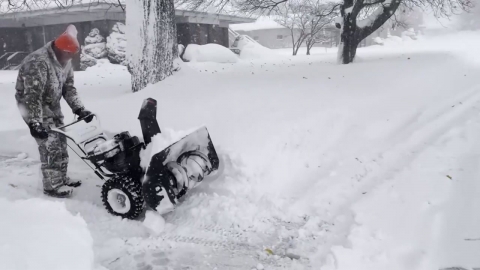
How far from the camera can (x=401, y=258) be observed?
→ 8.90 ft

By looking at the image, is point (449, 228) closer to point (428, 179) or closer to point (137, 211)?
point (428, 179)

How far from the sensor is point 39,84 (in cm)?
367

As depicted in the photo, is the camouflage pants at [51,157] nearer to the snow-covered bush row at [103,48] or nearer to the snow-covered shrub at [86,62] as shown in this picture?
the snow-covered bush row at [103,48]

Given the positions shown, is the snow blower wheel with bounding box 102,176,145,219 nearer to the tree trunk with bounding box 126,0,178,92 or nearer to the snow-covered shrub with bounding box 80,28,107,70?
the tree trunk with bounding box 126,0,178,92

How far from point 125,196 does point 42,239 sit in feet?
4.94

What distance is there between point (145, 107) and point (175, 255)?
1.45 meters

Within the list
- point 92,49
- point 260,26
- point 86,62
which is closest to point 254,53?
point 92,49

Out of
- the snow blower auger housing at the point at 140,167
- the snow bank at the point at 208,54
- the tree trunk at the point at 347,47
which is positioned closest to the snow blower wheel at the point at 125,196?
the snow blower auger housing at the point at 140,167

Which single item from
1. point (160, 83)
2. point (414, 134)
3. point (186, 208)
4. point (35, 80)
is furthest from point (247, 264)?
point (160, 83)

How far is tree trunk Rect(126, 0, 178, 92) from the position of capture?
7.16 meters

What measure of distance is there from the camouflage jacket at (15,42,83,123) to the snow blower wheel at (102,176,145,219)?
105cm

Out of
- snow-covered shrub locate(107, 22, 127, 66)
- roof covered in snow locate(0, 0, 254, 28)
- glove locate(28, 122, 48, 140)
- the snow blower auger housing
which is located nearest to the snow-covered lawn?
the snow blower auger housing

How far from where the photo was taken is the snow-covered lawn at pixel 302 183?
9.46 ft

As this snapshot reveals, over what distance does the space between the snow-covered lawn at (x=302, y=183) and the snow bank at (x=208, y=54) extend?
9.33 meters
